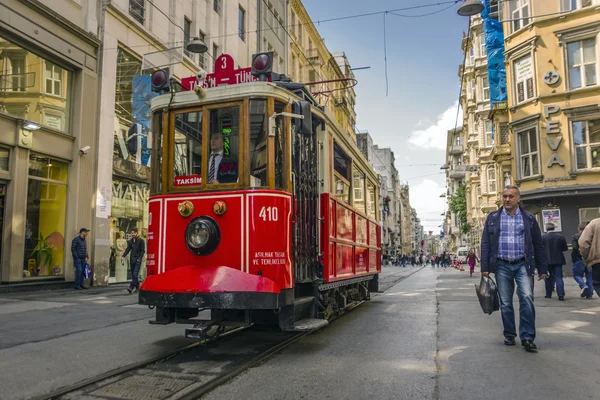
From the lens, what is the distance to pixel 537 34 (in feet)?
70.8

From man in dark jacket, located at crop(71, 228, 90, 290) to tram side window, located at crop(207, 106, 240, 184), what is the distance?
9102 mm

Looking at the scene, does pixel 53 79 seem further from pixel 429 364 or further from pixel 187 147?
pixel 429 364

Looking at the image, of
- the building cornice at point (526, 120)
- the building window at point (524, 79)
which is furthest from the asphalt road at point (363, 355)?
the building window at point (524, 79)

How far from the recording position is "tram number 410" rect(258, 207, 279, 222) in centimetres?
556

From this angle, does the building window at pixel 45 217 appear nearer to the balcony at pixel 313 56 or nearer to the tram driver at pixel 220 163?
the tram driver at pixel 220 163

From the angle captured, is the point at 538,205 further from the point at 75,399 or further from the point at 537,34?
the point at 75,399

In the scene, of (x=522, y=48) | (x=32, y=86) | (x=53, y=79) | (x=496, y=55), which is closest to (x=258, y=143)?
(x=32, y=86)

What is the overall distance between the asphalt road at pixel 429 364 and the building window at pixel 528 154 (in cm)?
1515

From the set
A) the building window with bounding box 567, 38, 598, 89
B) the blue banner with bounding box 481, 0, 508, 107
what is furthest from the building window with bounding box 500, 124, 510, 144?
the building window with bounding box 567, 38, 598, 89

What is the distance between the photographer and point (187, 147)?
597 centimetres

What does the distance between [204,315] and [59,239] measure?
25.3ft

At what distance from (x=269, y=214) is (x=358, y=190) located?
443 centimetres

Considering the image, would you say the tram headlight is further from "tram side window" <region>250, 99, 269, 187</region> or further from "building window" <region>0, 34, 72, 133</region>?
"building window" <region>0, 34, 72, 133</region>

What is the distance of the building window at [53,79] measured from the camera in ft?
45.3
